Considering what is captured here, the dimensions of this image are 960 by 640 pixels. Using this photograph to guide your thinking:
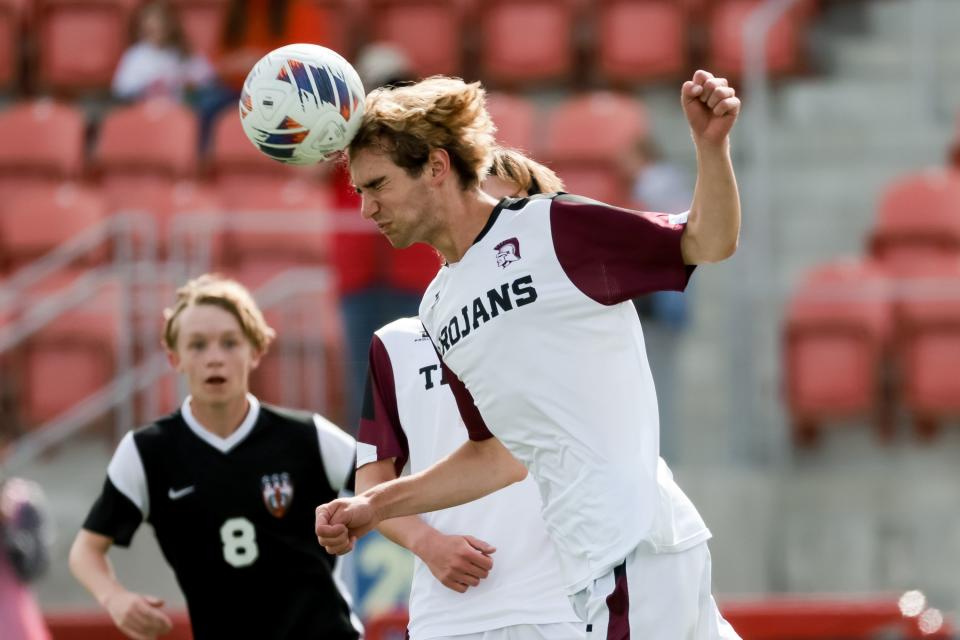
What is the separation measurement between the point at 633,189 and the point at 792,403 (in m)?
1.62

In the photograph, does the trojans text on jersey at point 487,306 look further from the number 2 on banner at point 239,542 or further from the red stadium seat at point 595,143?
the red stadium seat at point 595,143

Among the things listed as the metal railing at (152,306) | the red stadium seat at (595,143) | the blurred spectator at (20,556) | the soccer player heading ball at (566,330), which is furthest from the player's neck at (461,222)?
the red stadium seat at (595,143)

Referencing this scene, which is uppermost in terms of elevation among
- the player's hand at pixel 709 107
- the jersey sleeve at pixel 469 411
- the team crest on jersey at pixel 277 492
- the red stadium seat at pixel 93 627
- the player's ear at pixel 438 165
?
the player's hand at pixel 709 107

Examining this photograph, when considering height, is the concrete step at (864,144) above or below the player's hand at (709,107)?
below

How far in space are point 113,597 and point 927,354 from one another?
5.45 meters

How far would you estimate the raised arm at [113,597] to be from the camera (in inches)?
209

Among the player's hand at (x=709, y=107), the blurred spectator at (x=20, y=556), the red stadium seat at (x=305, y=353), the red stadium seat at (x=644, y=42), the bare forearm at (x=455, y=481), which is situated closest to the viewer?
the player's hand at (x=709, y=107)

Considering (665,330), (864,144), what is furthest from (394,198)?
(864,144)

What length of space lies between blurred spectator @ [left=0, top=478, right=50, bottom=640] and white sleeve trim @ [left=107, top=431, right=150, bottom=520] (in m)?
1.46

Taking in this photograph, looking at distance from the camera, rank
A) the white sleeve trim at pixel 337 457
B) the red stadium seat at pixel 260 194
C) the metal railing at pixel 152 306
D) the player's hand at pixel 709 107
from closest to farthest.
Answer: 1. the player's hand at pixel 709 107
2. the white sleeve trim at pixel 337 457
3. the metal railing at pixel 152 306
4. the red stadium seat at pixel 260 194

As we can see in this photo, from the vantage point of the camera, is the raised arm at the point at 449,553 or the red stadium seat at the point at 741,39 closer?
the raised arm at the point at 449,553

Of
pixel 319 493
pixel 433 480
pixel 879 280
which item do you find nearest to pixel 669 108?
pixel 879 280

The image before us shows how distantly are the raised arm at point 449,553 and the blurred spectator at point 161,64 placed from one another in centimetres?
741

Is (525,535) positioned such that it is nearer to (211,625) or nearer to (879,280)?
(211,625)
